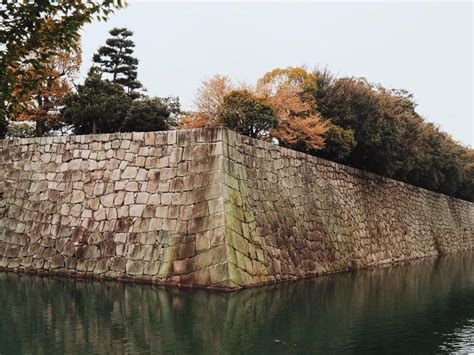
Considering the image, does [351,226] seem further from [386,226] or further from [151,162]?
[151,162]

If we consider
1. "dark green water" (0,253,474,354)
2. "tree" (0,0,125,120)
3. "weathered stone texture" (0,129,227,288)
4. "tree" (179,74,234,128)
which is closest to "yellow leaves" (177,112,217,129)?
"tree" (179,74,234,128)

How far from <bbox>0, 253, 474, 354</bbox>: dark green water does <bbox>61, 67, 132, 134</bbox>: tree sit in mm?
9399

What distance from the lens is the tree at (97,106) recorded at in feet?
63.1

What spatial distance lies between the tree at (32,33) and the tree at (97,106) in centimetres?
1393

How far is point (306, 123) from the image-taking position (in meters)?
Answer: 16.8

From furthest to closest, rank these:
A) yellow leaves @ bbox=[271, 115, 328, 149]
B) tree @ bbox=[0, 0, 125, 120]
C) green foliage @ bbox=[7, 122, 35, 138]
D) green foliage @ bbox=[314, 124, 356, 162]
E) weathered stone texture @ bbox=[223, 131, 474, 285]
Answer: green foliage @ bbox=[7, 122, 35, 138] → green foliage @ bbox=[314, 124, 356, 162] → yellow leaves @ bbox=[271, 115, 328, 149] → weathered stone texture @ bbox=[223, 131, 474, 285] → tree @ bbox=[0, 0, 125, 120]

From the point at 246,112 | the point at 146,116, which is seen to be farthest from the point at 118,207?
the point at 146,116

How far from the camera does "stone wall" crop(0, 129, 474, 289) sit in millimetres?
9891

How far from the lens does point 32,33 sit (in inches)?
206

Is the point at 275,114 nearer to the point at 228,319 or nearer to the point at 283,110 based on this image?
the point at 283,110

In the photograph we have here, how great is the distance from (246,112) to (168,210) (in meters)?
6.22

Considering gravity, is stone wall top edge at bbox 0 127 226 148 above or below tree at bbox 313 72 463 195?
below

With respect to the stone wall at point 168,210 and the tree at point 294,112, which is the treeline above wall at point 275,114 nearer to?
the tree at point 294,112

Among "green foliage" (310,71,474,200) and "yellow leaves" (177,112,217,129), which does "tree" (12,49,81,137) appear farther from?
"green foliage" (310,71,474,200)
